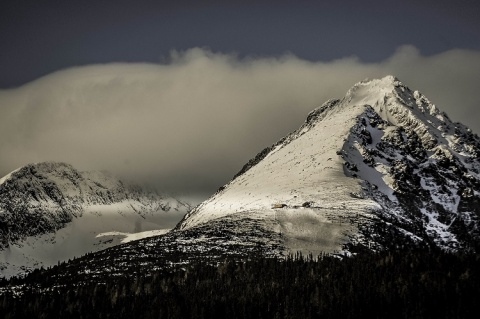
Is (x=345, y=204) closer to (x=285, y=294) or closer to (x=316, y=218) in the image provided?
(x=316, y=218)

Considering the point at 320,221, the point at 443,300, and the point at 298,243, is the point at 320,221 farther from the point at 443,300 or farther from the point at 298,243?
the point at 443,300

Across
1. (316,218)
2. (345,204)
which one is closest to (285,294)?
(316,218)

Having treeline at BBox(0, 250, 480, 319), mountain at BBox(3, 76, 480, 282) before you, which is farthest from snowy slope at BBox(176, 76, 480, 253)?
treeline at BBox(0, 250, 480, 319)

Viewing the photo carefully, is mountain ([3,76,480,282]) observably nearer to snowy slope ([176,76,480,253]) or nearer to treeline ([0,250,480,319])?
snowy slope ([176,76,480,253])

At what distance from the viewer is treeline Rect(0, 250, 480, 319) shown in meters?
37.8

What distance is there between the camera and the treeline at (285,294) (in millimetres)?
37750

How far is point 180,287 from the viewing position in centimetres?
4869

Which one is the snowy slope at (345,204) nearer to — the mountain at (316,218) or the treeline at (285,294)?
the mountain at (316,218)

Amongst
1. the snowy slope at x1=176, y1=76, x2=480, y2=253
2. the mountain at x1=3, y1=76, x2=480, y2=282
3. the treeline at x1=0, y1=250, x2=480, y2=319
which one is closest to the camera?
the treeline at x1=0, y1=250, x2=480, y2=319

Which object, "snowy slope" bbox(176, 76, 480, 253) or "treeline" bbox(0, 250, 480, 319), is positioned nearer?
"treeline" bbox(0, 250, 480, 319)

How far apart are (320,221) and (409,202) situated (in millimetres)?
78366

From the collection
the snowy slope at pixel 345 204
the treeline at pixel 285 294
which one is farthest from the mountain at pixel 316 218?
the treeline at pixel 285 294

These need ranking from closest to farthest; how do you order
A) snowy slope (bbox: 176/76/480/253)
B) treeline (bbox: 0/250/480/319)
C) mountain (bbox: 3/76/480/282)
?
treeline (bbox: 0/250/480/319) → mountain (bbox: 3/76/480/282) → snowy slope (bbox: 176/76/480/253)

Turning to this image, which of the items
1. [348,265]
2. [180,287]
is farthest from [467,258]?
[180,287]
